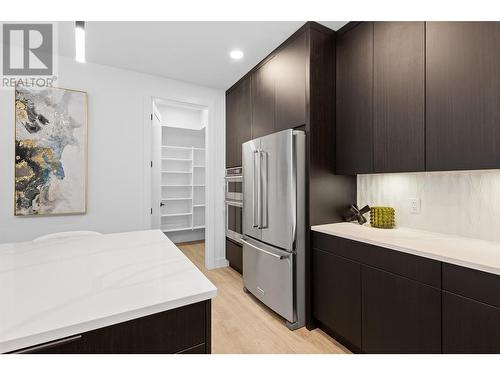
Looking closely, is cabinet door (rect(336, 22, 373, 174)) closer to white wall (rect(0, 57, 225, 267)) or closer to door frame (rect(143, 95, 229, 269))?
door frame (rect(143, 95, 229, 269))

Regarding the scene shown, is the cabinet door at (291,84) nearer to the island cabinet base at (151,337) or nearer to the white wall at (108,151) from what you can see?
the white wall at (108,151)

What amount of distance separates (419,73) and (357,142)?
58 cm

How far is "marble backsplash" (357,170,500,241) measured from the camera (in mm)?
1473

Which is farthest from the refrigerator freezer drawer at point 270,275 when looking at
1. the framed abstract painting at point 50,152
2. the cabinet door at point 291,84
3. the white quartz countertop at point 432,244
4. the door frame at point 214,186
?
the framed abstract painting at point 50,152

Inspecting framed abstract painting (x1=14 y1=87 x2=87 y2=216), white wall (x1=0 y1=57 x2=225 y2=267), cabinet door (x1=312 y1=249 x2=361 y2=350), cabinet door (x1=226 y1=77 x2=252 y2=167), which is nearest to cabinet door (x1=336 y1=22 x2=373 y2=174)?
cabinet door (x1=312 y1=249 x2=361 y2=350)

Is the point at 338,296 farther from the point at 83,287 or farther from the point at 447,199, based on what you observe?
the point at 83,287

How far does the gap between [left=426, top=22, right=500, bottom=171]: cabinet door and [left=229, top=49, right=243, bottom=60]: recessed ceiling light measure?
1.59 metres

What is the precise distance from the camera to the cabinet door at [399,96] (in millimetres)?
1536

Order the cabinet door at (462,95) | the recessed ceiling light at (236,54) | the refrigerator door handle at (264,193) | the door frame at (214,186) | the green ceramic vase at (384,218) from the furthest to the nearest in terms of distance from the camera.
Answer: the door frame at (214,186), the recessed ceiling light at (236,54), the refrigerator door handle at (264,193), the green ceramic vase at (384,218), the cabinet door at (462,95)

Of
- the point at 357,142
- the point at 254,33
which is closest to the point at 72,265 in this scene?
the point at 357,142

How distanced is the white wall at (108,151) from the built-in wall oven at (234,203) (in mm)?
1002

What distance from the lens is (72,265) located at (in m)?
1.02

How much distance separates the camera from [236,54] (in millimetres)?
2467

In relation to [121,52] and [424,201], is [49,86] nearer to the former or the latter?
[121,52]
